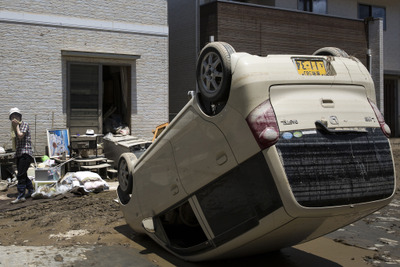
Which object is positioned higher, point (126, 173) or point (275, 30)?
point (275, 30)

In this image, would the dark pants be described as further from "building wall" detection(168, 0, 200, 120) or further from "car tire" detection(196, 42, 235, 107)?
"building wall" detection(168, 0, 200, 120)

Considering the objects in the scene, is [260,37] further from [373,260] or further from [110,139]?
[373,260]

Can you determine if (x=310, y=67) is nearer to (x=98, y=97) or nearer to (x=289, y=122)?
(x=289, y=122)

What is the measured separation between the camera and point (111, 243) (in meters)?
5.57

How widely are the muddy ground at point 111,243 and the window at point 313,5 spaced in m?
13.2

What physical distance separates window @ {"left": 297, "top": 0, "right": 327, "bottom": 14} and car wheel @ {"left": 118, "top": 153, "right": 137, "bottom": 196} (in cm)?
1540

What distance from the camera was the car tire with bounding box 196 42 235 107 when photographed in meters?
3.65

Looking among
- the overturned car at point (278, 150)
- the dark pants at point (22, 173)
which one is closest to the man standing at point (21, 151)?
the dark pants at point (22, 173)

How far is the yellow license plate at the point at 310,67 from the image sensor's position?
3.81 metres

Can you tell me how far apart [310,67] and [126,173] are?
276cm

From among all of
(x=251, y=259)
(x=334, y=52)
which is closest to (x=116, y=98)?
(x=251, y=259)

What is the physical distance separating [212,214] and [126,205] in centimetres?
182

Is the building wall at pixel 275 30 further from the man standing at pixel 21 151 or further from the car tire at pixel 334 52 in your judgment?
the car tire at pixel 334 52

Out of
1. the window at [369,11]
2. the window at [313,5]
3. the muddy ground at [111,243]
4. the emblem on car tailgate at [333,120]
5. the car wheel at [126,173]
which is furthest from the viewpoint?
the window at [369,11]
